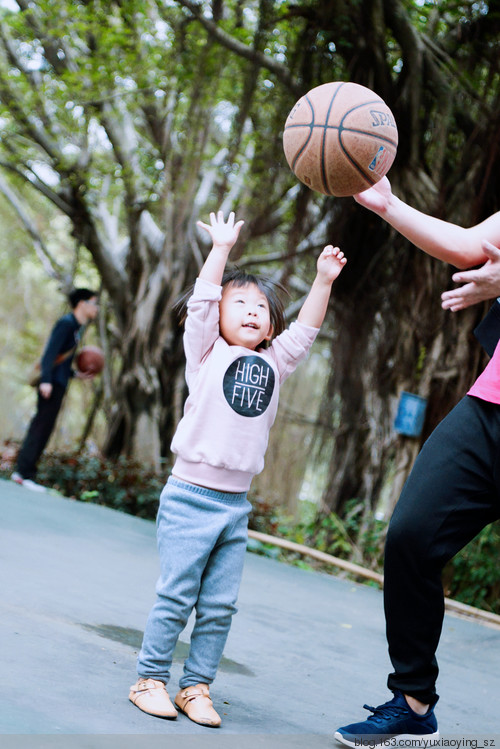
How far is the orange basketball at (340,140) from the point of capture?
2596mm

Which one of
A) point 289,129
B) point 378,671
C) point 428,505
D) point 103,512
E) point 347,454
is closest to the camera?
point 428,505

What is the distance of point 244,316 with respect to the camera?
255cm

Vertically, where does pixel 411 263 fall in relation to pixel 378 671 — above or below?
above

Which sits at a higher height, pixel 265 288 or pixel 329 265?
pixel 329 265

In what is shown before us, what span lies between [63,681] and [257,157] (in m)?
8.80

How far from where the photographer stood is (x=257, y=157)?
405 inches

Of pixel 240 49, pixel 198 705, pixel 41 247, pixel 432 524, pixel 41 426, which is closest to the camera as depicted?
pixel 432 524

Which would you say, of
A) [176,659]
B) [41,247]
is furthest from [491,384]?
[41,247]

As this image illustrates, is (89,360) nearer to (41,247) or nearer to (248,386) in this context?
(41,247)

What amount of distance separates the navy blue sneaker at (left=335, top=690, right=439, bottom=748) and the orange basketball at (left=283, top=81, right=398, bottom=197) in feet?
4.84

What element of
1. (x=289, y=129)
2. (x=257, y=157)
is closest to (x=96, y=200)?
(x=257, y=157)

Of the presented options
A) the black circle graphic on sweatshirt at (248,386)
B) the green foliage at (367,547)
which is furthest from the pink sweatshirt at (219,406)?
the green foliage at (367,547)

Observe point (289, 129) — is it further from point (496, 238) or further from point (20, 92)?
point (20, 92)

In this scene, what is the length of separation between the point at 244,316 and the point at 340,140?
65cm
